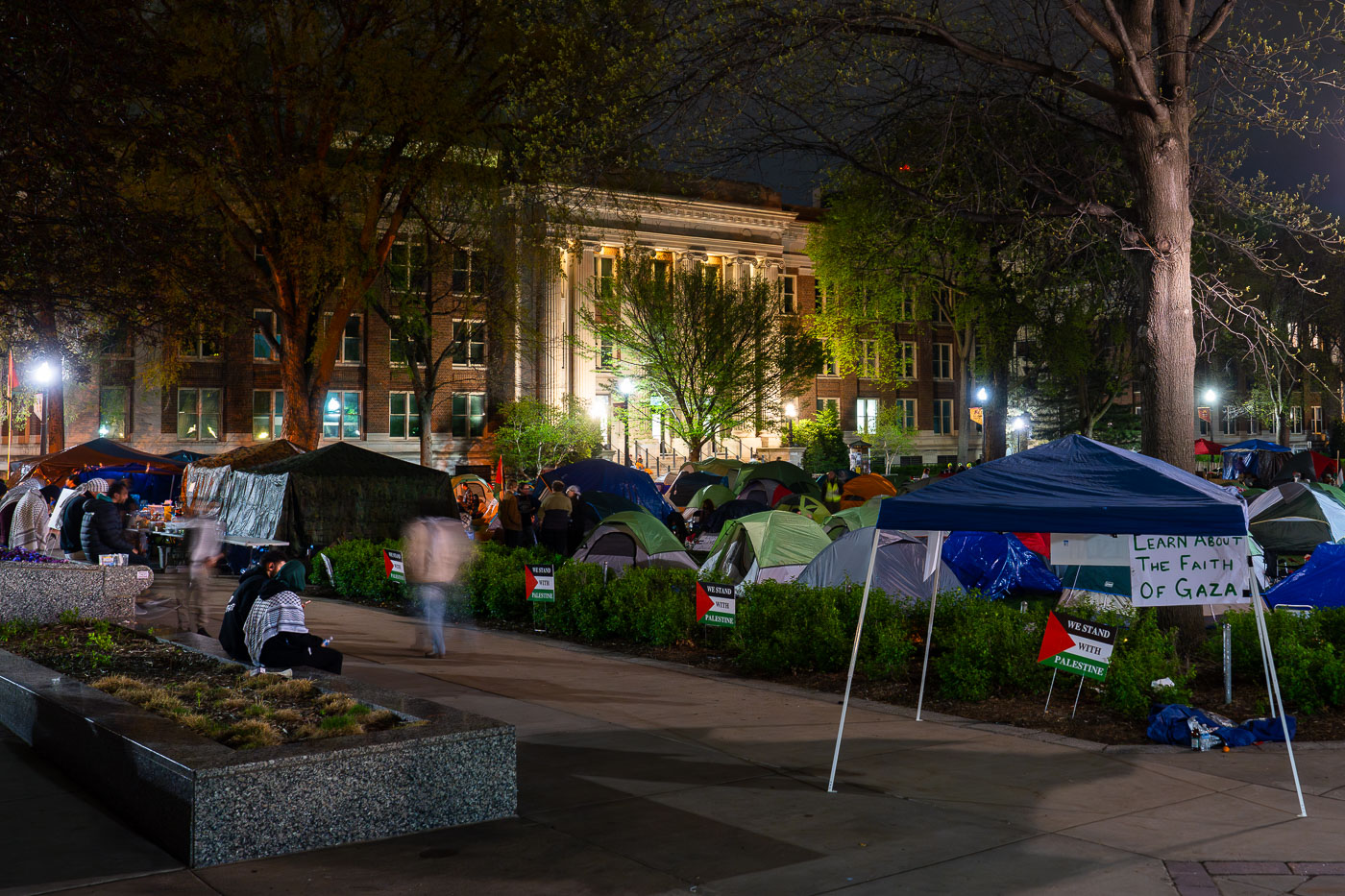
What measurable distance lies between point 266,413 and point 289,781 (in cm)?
4825

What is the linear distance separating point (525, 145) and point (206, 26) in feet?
39.7

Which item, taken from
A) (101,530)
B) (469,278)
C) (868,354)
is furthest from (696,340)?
(101,530)

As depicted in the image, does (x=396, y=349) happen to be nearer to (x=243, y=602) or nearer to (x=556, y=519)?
(x=556, y=519)

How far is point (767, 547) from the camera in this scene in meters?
17.4

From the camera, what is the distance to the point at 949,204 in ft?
45.7

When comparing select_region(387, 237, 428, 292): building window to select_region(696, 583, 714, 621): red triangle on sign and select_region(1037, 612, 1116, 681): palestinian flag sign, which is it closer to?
select_region(696, 583, 714, 621): red triangle on sign

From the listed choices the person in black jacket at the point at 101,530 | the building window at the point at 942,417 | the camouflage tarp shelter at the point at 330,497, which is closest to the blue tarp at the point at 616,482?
the camouflage tarp shelter at the point at 330,497

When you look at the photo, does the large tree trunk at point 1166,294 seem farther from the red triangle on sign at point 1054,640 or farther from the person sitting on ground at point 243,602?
the person sitting on ground at point 243,602

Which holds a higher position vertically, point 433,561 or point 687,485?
point 687,485

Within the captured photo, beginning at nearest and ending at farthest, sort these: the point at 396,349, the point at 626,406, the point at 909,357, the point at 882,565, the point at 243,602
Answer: the point at 243,602
the point at 882,565
the point at 396,349
the point at 626,406
the point at 909,357

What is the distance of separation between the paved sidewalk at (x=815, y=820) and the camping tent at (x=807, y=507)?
41.9ft

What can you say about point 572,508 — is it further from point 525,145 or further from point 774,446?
point 774,446

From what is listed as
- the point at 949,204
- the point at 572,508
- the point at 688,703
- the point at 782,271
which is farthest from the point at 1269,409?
the point at 688,703

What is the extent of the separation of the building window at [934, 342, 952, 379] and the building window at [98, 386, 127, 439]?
150 ft
